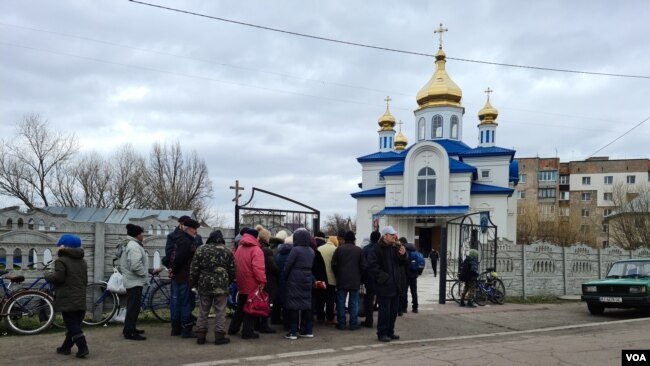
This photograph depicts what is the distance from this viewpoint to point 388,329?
8805 millimetres

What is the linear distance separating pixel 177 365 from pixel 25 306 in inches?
122

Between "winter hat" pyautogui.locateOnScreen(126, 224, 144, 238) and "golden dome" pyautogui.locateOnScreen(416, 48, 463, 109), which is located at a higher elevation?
"golden dome" pyautogui.locateOnScreen(416, 48, 463, 109)

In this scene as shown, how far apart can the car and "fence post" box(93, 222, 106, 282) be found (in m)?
11.6

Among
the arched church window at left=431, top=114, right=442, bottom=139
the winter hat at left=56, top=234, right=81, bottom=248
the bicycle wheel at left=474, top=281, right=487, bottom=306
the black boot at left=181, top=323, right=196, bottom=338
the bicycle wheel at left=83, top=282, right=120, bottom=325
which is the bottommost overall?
the bicycle wheel at left=474, top=281, right=487, bottom=306

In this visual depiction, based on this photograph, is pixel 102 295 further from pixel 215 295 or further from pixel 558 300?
pixel 558 300

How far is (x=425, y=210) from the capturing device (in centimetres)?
3872

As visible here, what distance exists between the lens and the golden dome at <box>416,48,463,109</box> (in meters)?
45.2

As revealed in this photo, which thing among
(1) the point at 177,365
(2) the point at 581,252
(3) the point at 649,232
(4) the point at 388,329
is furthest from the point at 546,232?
(1) the point at 177,365

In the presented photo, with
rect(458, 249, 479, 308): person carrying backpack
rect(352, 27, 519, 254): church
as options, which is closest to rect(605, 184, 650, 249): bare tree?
rect(352, 27, 519, 254): church

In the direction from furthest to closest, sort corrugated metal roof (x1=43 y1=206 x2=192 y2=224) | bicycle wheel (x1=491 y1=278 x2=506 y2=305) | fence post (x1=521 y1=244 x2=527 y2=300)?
1. corrugated metal roof (x1=43 y1=206 x2=192 y2=224)
2. fence post (x1=521 y1=244 x2=527 y2=300)
3. bicycle wheel (x1=491 y1=278 x2=506 y2=305)

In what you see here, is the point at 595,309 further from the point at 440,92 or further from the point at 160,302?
the point at 440,92

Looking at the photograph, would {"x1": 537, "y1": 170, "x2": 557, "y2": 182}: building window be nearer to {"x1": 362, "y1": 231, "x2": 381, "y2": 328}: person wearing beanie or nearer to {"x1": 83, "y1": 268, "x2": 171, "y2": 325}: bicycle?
{"x1": 362, "y1": 231, "x2": 381, "y2": 328}: person wearing beanie

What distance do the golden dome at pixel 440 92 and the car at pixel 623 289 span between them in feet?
107

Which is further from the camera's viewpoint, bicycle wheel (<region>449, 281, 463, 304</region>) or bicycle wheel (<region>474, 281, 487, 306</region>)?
bicycle wheel (<region>449, 281, 463, 304</region>)
